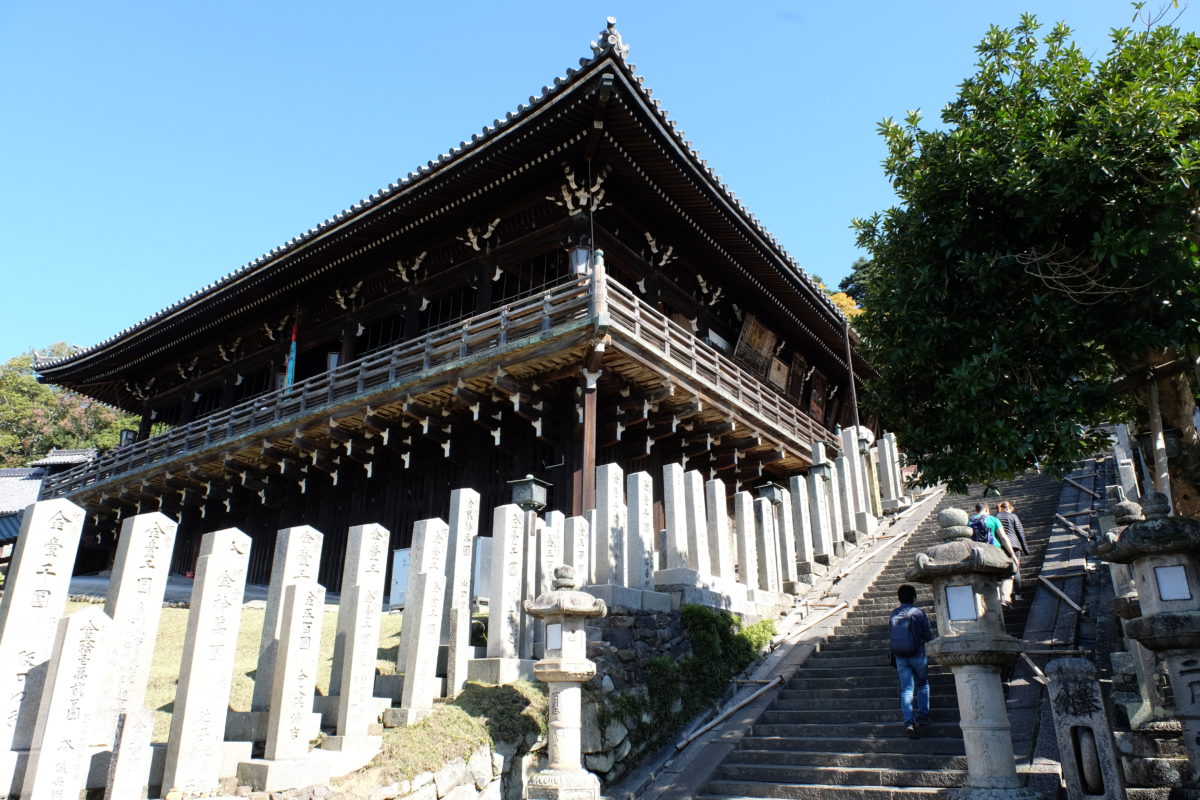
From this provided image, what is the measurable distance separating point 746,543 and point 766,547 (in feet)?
1.74

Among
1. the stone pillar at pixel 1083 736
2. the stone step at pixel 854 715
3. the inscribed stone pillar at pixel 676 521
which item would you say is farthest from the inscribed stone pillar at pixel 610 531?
the stone pillar at pixel 1083 736

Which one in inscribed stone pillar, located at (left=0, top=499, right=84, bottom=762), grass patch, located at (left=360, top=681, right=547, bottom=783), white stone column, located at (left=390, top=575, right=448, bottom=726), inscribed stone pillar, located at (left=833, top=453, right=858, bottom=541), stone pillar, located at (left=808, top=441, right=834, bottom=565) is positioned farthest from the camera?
inscribed stone pillar, located at (left=833, top=453, right=858, bottom=541)

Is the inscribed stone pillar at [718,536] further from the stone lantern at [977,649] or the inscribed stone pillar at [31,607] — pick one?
the inscribed stone pillar at [31,607]

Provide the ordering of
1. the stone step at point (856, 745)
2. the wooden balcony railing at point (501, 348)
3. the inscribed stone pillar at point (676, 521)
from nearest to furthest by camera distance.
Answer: the stone step at point (856, 745) < the inscribed stone pillar at point (676, 521) < the wooden balcony railing at point (501, 348)

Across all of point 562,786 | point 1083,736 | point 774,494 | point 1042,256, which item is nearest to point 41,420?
point 774,494

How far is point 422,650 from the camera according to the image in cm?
650

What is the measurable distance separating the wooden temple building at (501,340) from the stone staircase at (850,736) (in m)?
4.84

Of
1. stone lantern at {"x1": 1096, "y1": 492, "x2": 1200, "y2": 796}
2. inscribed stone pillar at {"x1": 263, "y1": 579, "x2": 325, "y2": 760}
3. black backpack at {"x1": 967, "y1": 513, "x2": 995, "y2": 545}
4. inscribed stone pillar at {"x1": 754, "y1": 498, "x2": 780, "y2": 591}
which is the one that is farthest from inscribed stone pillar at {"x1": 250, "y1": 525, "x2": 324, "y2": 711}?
black backpack at {"x1": 967, "y1": 513, "x2": 995, "y2": 545}

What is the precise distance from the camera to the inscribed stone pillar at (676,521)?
964cm

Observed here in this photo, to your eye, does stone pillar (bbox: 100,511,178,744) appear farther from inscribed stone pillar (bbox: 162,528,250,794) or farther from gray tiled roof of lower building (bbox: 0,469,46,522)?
gray tiled roof of lower building (bbox: 0,469,46,522)

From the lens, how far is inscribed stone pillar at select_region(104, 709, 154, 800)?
450 centimetres

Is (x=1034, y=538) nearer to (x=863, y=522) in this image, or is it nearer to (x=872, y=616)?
(x=863, y=522)

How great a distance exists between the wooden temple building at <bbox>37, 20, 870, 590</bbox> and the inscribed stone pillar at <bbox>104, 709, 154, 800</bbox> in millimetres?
8354

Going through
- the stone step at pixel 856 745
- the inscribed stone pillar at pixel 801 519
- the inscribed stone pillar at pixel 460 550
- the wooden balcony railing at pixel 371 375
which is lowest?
the stone step at pixel 856 745
